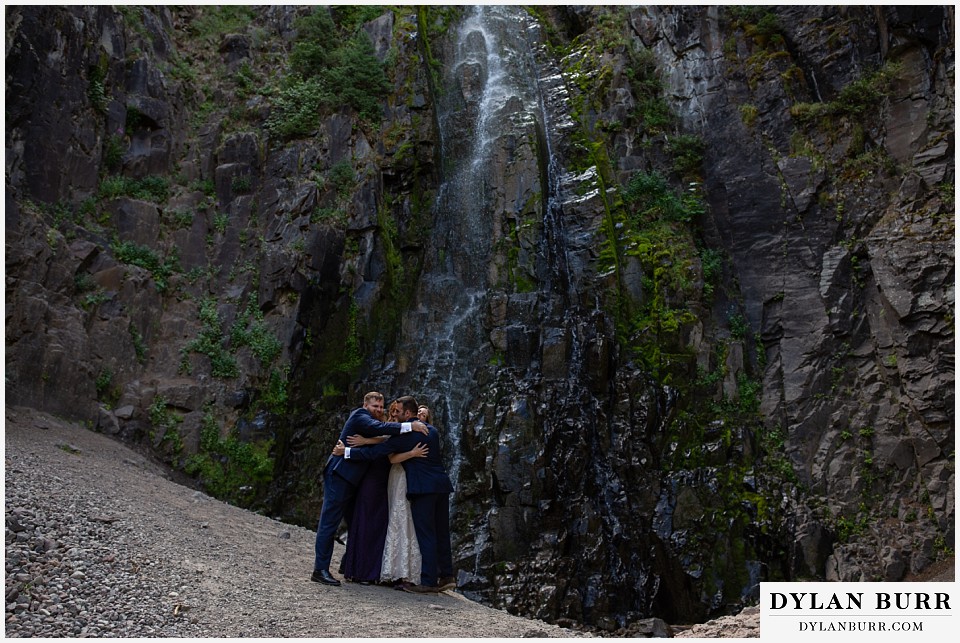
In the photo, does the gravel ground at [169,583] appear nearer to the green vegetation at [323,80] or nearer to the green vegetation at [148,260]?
the green vegetation at [148,260]

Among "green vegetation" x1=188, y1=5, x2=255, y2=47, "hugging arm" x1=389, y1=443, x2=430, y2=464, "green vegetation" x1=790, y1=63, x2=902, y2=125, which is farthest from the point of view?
"green vegetation" x1=188, y1=5, x2=255, y2=47

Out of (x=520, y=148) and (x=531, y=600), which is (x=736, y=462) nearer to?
(x=531, y=600)

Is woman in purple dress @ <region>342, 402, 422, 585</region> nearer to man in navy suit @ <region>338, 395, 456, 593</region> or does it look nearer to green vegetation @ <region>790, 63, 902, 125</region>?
man in navy suit @ <region>338, 395, 456, 593</region>

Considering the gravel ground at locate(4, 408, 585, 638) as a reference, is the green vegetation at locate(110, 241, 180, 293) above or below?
above

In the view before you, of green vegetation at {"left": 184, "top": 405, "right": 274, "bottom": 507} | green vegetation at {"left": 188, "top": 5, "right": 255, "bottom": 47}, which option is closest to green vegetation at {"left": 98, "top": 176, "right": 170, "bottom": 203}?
green vegetation at {"left": 188, "top": 5, "right": 255, "bottom": 47}

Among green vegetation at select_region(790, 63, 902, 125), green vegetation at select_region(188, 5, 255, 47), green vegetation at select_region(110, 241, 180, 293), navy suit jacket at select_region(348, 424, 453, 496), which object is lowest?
navy suit jacket at select_region(348, 424, 453, 496)

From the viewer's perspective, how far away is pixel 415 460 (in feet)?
25.1

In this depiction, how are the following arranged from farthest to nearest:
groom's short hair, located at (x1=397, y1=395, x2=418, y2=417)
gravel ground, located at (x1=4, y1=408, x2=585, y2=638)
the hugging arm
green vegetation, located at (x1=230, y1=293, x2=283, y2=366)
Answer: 1. green vegetation, located at (x1=230, y1=293, x2=283, y2=366)
2. groom's short hair, located at (x1=397, y1=395, x2=418, y2=417)
3. the hugging arm
4. gravel ground, located at (x1=4, y1=408, x2=585, y2=638)

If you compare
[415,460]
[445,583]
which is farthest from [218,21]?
[445,583]

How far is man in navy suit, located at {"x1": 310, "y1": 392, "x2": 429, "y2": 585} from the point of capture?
289 inches

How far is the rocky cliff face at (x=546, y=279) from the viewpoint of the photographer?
13250mm

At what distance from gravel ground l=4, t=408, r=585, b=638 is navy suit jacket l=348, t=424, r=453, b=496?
1.13m

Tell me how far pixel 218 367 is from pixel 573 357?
7.59 m

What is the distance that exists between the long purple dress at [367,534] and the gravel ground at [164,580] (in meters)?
0.25
